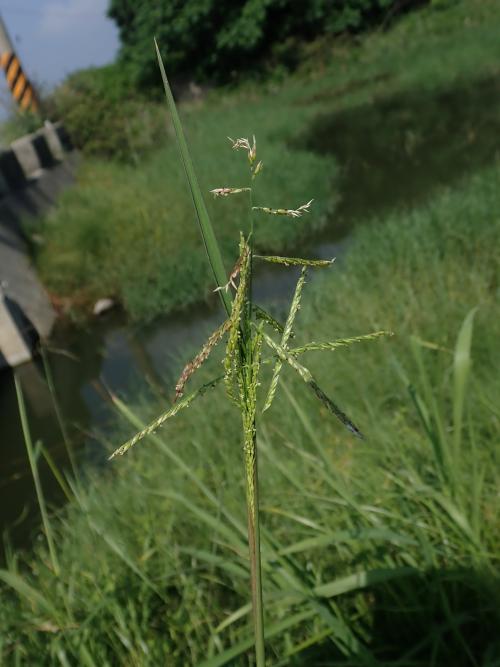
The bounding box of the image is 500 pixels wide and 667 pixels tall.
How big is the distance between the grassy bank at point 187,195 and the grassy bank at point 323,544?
3.80m

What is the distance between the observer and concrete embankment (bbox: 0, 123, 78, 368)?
6801 millimetres

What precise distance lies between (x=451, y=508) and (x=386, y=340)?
1.76m

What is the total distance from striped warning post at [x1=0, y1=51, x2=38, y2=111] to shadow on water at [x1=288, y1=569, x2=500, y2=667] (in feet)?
39.6

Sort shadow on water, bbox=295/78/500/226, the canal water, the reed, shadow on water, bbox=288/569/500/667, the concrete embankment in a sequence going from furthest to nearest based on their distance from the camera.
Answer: shadow on water, bbox=295/78/500/226
the concrete embankment
the canal water
shadow on water, bbox=288/569/500/667
the reed

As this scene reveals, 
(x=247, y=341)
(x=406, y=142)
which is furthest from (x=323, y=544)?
(x=406, y=142)

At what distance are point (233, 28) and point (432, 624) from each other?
20242 mm

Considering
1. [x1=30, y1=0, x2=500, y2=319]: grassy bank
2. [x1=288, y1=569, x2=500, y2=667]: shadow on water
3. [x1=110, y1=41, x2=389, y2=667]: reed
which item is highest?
[x1=110, y1=41, x2=389, y2=667]: reed

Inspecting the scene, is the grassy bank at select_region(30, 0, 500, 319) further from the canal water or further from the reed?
the reed

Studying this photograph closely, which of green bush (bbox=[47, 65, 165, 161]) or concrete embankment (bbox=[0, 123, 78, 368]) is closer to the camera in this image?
concrete embankment (bbox=[0, 123, 78, 368])

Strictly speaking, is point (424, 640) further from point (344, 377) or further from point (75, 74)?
point (75, 74)

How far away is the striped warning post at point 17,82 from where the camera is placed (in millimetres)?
11672

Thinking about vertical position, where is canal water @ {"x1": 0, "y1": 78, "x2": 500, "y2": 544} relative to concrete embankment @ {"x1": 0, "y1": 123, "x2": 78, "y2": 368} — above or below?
below

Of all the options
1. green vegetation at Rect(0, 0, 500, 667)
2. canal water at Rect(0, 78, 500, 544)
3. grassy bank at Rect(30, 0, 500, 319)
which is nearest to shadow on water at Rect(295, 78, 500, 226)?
canal water at Rect(0, 78, 500, 544)

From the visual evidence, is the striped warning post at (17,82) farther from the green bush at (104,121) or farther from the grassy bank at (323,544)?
the grassy bank at (323,544)
